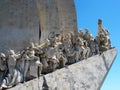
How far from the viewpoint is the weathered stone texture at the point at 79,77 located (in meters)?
12.8

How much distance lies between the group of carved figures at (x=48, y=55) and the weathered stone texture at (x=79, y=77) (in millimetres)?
268

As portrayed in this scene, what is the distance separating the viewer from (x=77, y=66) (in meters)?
13.9

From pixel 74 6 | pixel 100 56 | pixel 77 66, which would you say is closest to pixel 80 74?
pixel 77 66

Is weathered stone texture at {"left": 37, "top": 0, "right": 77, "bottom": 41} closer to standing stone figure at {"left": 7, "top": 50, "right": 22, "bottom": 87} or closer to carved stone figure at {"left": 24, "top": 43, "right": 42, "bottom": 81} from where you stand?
carved stone figure at {"left": 24, "top": 43, "right": 42, "bottom": 81}

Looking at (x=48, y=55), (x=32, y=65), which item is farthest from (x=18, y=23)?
(x=32, y=65)

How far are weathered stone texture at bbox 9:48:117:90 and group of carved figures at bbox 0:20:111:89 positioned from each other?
0.27 meters

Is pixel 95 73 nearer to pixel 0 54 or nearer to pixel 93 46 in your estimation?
pixel 93 46

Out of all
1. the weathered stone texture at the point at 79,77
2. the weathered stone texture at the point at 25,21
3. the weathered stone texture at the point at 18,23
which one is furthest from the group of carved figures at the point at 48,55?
the weathered stone texture at the point at 18,23

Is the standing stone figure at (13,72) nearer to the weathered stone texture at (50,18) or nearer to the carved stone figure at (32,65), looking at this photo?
the carved stone figure at (32,65)

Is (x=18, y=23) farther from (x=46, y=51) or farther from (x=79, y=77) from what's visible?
(x=79, y=77)

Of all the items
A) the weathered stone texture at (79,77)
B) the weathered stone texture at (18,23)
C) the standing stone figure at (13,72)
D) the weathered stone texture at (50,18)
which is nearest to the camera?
the standing stone figure at (13,72)

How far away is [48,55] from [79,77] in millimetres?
1376

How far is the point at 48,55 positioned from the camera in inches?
530

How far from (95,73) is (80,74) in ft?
2.31
